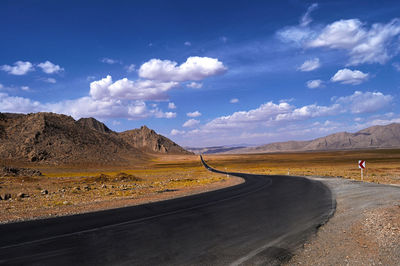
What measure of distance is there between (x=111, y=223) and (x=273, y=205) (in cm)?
819

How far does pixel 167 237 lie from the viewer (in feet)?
29.7

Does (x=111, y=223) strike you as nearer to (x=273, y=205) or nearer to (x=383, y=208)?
(x=273, y=205)

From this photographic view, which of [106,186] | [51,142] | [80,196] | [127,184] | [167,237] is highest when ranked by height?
[51,142]

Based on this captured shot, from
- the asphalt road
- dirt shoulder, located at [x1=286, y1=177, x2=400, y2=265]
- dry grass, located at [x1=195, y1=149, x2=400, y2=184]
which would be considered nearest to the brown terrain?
dirt shoulder, located at [x1=286, y1=177, x2=400, y2=265]

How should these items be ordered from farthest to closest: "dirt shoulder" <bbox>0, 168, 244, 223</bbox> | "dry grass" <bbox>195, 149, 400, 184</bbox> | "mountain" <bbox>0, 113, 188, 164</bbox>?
"mountain" <bbox>0, 113, 188, 164</bbox> < "dry grass" <bbox>195, 149, 400, 184</bbox> < "dirt shoulder" <bbox>0, 168, 244, 223</bbox>

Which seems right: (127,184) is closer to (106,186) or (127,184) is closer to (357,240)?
(106,186)

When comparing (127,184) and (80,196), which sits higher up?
(80,196)

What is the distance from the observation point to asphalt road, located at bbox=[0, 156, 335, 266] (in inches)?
280

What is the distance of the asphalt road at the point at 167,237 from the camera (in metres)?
7.11

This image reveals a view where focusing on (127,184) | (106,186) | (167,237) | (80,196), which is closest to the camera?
(167,237)

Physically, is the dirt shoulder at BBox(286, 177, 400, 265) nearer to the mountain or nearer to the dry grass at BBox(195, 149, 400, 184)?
the dry grass at BBox(195, 149, 400, 184)

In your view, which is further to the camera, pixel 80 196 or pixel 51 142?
pixel 51 142

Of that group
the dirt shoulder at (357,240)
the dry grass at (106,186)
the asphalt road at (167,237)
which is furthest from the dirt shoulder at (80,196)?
the dirt shoulder at (357,240)

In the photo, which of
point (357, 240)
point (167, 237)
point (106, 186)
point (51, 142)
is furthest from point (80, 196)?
point (51, 142)
